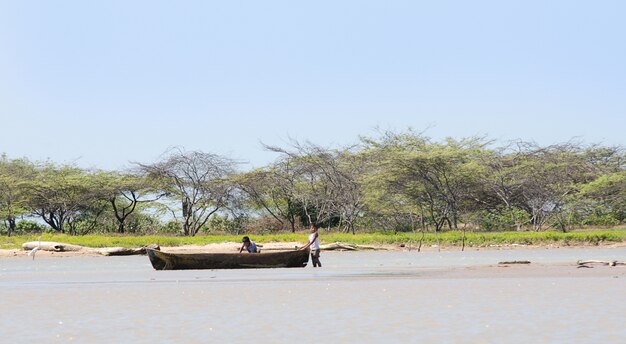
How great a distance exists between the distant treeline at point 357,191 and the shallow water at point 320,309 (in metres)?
32.0

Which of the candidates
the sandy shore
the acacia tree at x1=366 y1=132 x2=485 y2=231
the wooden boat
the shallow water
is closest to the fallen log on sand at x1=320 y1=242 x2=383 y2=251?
the sandy shore

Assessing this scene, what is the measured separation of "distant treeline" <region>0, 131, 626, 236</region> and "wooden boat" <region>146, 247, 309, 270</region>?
24.2 m

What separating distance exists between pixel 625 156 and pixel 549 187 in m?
8.71

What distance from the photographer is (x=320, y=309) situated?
1900 cm

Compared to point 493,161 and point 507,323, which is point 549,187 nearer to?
point 493,161

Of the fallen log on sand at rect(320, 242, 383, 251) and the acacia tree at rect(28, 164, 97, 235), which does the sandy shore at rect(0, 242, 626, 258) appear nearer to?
the fallen log on sand at rect(320, 242, 383, 251)

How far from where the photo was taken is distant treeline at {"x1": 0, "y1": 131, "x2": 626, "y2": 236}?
6234 centimetres

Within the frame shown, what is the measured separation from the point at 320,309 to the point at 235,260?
1551 cm

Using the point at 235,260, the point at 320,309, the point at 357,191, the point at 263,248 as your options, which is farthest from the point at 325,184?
the point at 320,309

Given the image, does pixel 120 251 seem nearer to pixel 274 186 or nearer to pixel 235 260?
pixel 274 186

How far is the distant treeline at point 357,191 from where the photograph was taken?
6234 cm

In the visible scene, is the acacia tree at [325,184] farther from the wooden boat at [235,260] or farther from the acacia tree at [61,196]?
the wooden boat at [235,260]

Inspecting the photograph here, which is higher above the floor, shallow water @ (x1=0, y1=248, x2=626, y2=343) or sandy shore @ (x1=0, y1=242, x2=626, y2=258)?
sandy shore @ (x1=0, y1=242, x2=626, y2=258)

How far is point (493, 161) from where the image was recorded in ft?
214
